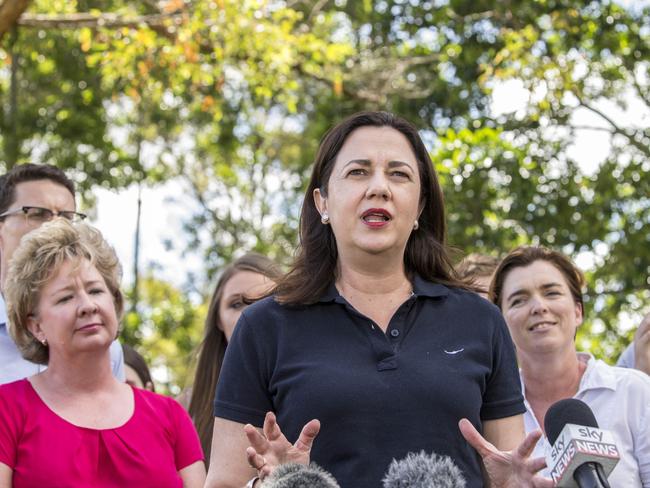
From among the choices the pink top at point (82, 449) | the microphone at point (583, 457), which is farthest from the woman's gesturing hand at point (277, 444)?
the pink top at point (82, 449)

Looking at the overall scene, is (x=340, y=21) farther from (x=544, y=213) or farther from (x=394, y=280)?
(x=394, y=280)

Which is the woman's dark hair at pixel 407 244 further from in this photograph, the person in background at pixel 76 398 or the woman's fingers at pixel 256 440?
the person in background at pixel 76 398

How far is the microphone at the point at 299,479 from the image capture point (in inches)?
110

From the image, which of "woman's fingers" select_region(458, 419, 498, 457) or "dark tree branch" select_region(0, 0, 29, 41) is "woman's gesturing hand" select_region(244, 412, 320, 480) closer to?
"woman's fingers" select_region(458, 419, 498, 457)

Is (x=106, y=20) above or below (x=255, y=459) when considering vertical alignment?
above

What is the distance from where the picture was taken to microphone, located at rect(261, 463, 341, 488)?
110 inches

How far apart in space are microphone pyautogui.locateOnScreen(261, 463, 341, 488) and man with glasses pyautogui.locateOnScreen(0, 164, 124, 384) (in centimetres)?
250

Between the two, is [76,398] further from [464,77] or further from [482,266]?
[464,77]

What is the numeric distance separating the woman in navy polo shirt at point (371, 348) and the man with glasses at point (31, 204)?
1866 millimetres

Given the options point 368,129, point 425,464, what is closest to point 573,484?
point 425,464

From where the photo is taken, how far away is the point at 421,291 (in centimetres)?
364

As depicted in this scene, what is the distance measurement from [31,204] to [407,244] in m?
2.31

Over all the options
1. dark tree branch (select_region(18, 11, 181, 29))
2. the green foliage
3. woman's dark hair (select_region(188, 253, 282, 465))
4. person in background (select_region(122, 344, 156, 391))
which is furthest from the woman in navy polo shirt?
the green foliage

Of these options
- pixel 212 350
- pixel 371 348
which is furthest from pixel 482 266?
pixel 371 348
